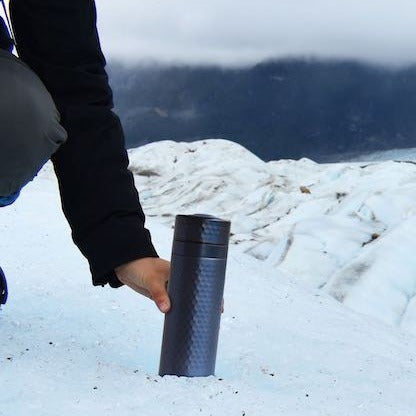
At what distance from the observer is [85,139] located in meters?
1.70

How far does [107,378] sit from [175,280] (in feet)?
0.98

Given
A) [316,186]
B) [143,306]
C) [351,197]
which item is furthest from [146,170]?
[143,306]

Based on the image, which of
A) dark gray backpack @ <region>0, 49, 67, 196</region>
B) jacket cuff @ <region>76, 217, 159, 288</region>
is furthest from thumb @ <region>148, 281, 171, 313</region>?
dark gray backpack @ <region>0, 49, 67, 196</region>

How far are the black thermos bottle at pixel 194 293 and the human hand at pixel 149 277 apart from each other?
0.02 meters

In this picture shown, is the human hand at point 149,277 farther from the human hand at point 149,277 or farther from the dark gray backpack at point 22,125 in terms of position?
the dark gray backpack at point 22,125

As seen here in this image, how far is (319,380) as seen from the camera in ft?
7.22

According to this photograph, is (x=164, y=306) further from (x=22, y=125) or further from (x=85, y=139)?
(x=22, y=125)

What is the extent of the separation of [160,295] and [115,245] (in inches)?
8.9

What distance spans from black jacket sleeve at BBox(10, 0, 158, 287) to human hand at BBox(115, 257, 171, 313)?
2 cm

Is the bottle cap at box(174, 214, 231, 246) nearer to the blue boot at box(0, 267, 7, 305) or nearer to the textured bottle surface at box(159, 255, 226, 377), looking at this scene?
the textured bottle surface at box(159, 255, 226, 377)

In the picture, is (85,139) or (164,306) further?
(164,306)

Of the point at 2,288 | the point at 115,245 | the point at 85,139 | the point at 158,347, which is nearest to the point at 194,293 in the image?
the point at 115,245

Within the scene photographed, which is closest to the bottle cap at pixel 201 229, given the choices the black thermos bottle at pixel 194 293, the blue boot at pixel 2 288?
the black thermos bottle at pixel 194 293

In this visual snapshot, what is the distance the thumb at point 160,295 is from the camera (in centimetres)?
178
